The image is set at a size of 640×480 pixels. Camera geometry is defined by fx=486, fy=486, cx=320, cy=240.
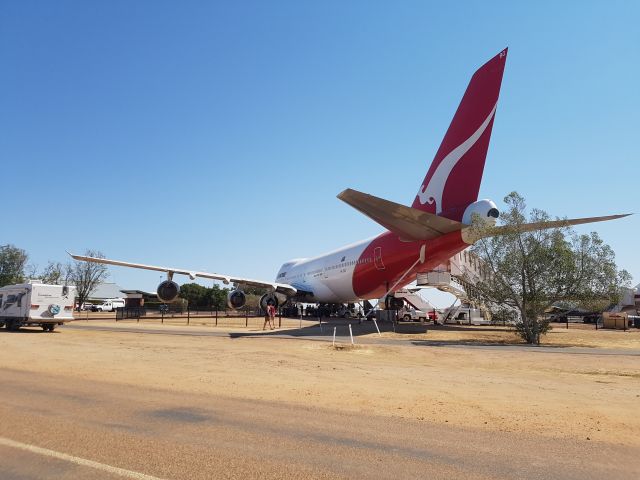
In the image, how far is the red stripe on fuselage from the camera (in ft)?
80.5

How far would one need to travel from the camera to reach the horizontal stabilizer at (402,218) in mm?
18531

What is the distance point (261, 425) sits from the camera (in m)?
6.20

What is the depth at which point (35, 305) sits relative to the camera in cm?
2388

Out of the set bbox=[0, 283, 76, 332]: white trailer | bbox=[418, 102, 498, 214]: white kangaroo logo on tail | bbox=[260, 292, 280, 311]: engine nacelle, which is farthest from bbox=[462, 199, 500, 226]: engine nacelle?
bbox=[0, 283, 76, 332]: white trailer

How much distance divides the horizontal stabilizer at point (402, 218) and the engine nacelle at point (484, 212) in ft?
1.91

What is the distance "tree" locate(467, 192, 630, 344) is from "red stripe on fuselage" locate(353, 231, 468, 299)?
5.78 ft

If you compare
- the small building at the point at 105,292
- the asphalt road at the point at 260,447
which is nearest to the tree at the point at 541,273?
the asphalt road at the point at 260,447

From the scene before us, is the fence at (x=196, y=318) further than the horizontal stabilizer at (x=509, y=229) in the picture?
Yes

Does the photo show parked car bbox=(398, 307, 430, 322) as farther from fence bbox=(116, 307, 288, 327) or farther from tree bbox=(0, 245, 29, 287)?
tree bbox=(0, 245, 29, 287)

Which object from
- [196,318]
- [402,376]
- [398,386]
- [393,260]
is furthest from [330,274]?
[398,386]

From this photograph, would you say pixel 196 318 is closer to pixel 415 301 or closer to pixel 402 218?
pixel 415 301

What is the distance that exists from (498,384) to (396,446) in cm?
564

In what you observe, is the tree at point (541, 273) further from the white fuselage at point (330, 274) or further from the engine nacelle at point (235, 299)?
the engine nacelle at point (235, 299)

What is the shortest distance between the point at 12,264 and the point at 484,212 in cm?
8139
